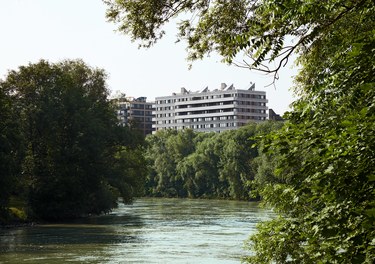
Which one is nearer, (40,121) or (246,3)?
(246,3)

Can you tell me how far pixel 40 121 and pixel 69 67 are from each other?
1441 centimetres

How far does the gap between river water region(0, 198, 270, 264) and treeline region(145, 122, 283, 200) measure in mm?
47976

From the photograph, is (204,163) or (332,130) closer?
(332,130)

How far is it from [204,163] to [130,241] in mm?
95438

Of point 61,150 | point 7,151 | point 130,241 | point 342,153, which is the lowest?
point 130,241

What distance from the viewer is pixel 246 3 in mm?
14430

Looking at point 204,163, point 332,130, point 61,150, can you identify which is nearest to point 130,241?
point 61,150

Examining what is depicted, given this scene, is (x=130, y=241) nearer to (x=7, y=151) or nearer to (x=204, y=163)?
(x=7, y=151)

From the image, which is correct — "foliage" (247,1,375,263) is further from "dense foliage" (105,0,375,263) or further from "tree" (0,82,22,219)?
"tree" (0,82,22,219)

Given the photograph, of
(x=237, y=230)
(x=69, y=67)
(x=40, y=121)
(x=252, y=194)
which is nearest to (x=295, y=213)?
(x=252, y=194)

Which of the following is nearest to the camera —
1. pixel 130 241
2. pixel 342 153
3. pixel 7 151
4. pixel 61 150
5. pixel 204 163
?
pixel 342 153

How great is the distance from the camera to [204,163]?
14712 centimetres

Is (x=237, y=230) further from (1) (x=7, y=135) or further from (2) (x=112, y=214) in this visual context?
(2) (x=112, y=214)

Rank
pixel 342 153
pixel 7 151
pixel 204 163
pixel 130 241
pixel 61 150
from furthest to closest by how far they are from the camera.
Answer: pixel 204 163 < pixel 61 150 < pixel 7 151 < pixel 130 241 < pixel 342 153
